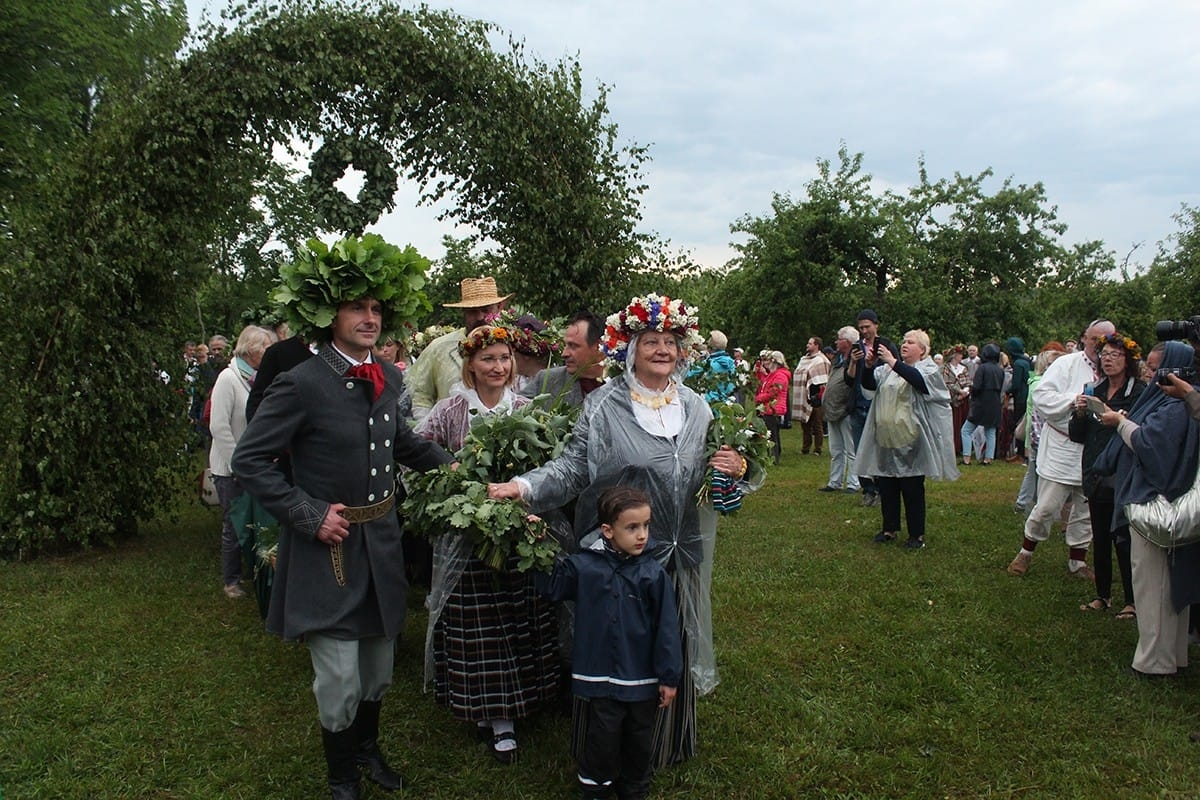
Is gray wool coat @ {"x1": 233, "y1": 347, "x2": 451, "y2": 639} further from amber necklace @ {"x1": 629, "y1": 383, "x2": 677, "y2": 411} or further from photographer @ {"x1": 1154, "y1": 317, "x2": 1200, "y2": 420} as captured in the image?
photographer @ {"x1": 1154, "y1": 317, "x2": 1200, "y2": 420}

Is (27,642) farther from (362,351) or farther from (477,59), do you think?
(477,59)

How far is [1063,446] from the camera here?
6.35 metres

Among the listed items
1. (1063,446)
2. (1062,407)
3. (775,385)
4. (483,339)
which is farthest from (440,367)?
(775,385)

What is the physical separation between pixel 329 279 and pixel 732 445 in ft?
6.04

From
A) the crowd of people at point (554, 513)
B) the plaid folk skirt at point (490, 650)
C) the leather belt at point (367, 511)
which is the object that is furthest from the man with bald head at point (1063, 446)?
the leather belt at point (367, 511)

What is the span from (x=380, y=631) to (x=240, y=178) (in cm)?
584

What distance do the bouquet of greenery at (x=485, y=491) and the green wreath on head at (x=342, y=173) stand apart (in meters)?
4.13

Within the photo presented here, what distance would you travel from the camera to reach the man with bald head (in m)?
6.24

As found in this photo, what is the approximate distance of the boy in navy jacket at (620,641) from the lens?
3301mm

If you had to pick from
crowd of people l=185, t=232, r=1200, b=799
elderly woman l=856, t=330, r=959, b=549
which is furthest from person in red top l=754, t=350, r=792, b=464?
crowd of people l=185, t=232, r=1200, b=799

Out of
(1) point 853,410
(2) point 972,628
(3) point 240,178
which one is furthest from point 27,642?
(1) point 853,410

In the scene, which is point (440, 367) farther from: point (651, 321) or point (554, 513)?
point (651, 321)

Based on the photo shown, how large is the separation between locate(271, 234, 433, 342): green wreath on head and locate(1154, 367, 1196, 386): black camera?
12.8ft

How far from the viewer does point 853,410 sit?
410 inches
